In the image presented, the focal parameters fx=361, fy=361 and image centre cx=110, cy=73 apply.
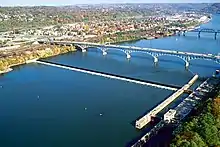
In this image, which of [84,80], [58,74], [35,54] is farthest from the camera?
[35,54]

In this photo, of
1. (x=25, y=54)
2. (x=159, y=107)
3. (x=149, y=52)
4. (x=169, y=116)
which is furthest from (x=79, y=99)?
(x=25, y=54)

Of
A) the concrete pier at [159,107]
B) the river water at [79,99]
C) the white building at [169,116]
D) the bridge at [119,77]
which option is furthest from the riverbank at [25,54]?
the white building at [169,116]

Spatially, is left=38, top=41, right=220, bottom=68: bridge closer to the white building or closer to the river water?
the river water

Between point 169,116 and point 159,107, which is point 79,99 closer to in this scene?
point 159,107

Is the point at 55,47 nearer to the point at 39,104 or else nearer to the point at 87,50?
the point at 87,50

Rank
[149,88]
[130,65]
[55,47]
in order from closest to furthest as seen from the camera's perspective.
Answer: [149,88] < [130,65] < [55,47]

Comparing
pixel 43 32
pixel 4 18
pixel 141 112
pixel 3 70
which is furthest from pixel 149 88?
pixel 4 18

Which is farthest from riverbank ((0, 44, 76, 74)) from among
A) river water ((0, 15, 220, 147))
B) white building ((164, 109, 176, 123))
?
white building ((164, 109, 176, 123))
